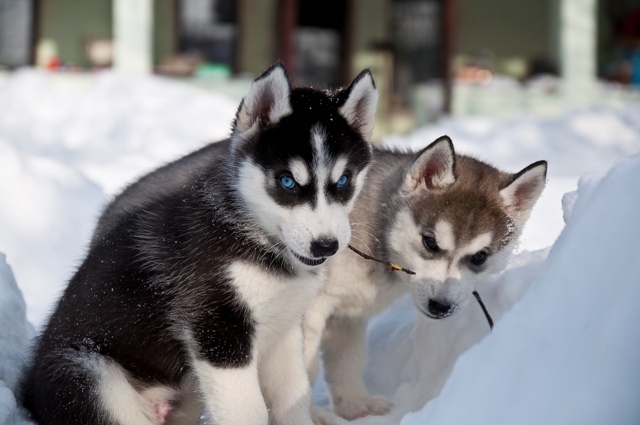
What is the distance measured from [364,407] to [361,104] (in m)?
1.59

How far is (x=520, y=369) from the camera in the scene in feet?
8.30

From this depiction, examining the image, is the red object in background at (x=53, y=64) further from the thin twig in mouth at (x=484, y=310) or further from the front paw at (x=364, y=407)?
the thin twig in mouth at (x=484, y=310)

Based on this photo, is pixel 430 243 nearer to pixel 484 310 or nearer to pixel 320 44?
pixel 484 310

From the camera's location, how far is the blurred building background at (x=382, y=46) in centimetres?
1550

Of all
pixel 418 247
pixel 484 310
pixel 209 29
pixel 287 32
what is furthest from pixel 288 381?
pixel 209 29

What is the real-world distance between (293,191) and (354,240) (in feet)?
3.35

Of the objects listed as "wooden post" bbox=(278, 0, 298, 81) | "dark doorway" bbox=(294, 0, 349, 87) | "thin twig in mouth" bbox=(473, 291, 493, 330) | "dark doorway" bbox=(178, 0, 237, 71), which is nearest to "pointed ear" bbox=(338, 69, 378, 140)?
"thin twig in mouth" bbox=(473, 291, 493, 330)

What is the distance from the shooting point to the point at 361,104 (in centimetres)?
362

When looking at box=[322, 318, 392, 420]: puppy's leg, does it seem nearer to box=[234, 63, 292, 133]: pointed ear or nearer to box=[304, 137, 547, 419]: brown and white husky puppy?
box=[304, 137, 547, 419]: brown and white husky puppy

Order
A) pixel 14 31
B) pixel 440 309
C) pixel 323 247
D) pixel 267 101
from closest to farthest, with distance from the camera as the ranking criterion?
pixel 323 247 < pixel 267 101 < pixel 440 309 < pixel 14 31

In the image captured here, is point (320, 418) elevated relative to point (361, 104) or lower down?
lower down

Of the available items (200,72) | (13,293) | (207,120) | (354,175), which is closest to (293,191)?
(354,175)

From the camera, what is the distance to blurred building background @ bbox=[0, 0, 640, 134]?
610 inches

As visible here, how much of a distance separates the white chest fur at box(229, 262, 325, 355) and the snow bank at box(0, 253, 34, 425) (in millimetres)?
988
